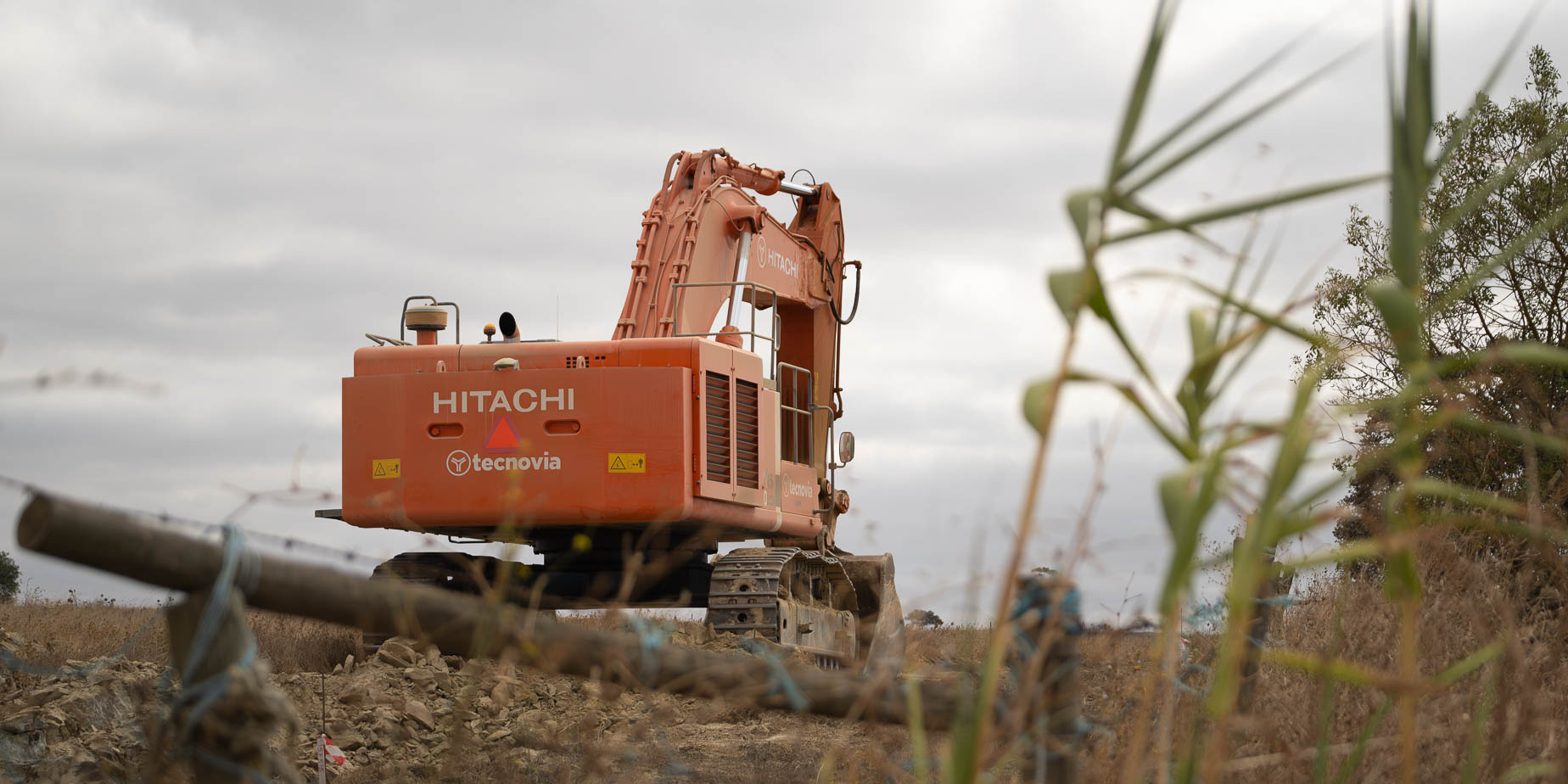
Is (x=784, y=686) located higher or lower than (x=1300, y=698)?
higher

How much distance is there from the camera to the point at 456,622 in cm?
263

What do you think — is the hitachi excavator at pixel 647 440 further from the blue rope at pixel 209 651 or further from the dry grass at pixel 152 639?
the blue rope at pixel 209 651

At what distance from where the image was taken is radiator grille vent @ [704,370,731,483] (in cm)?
1063

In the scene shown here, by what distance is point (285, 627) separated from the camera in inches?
542

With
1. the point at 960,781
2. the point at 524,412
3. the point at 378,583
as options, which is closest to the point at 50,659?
the point at 524,412

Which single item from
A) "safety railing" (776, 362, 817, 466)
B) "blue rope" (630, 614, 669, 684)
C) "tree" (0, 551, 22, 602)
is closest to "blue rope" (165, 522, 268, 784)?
"blue rope" (630, 614, 669, 684)

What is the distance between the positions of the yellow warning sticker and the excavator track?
2727mm

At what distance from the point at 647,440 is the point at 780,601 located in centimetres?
200

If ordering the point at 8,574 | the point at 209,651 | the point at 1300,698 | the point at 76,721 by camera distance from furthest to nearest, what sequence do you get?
the point at 8,574 → the point at 76,721 → the point at 1300,698 → the point at 209,651

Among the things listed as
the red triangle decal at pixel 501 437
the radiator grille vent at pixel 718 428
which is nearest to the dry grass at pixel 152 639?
the red triangle decal at pixel 501 437

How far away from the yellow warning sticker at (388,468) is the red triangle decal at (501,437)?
770mm

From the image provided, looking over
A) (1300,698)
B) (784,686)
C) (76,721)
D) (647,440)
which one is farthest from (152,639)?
(784,686)

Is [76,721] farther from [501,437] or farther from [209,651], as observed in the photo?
[209,651]

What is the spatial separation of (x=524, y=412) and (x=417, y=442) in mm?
888
